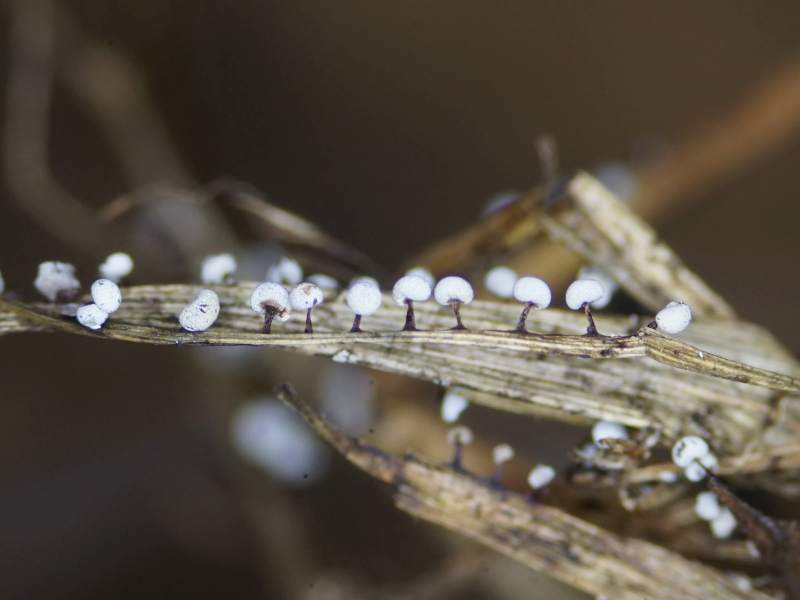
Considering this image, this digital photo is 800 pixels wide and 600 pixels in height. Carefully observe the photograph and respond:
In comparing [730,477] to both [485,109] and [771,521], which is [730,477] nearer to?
[771,521]

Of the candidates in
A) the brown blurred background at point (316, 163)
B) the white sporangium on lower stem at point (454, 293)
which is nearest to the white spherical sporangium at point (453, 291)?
the white sporangium on lower stem at point (454, 293)

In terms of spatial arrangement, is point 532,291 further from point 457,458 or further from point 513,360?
point 457,458

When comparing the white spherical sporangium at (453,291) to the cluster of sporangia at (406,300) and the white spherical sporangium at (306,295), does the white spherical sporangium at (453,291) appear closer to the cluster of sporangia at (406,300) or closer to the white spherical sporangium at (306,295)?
the cluster of sporangia at (406,300)

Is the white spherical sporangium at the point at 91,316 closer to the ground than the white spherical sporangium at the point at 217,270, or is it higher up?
closer to the ground

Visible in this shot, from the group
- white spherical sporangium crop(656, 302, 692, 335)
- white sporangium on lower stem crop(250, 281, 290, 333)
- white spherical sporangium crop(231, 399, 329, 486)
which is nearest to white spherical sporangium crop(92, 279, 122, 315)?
white sporangium on lower stem crop(250, 281, 290, 333)

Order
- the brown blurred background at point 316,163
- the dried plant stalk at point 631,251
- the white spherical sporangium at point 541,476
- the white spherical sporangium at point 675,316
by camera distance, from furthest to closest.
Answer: the brown blurred background at point 316,163 → the dried plant stalk at point 631,251 → the white spherical sporangium at point 541,476 → the white spherical sporangium at point 675,316

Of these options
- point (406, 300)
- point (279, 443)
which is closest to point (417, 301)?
point (406, 300)

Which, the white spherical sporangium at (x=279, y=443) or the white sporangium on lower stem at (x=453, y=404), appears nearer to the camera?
the white sporangium on lower stem at (x=453, y=404)
